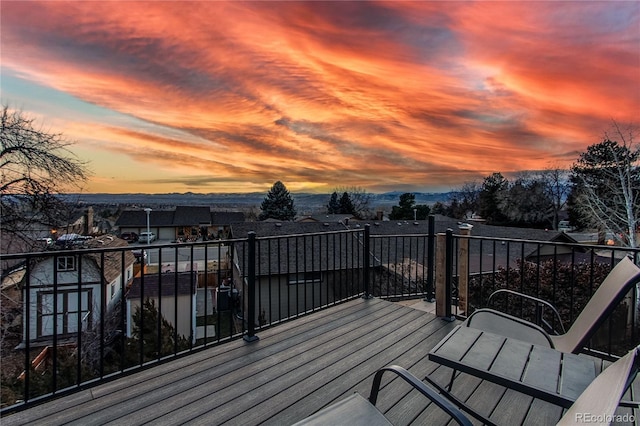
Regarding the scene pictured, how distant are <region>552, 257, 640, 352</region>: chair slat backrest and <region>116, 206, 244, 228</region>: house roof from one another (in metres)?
35.5

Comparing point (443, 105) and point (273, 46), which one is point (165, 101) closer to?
point (273, 46)

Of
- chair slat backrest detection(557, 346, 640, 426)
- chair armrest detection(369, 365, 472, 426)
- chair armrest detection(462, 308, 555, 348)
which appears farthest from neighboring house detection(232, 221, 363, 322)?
chair slat backrest detection(557, 346, 640, 426)

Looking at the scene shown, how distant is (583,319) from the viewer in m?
2.08

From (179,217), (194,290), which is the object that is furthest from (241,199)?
(194,290)

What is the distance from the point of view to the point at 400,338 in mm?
3135

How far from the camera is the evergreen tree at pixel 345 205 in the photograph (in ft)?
124

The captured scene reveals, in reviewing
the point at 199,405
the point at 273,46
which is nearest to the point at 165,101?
the point at 273,46

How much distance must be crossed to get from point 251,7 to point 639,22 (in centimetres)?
772

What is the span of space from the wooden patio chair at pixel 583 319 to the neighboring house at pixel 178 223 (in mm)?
35125

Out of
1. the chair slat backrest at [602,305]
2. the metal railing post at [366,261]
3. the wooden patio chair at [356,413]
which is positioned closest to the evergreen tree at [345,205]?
the metal railing post at [366,261]

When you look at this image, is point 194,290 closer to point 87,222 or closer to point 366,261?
point 87,222

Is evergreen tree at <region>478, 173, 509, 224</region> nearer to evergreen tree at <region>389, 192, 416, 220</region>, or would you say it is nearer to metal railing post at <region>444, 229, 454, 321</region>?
evergreen tree at <region>389, 192, 416, 220</region>

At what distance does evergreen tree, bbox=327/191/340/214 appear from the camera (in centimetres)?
3860

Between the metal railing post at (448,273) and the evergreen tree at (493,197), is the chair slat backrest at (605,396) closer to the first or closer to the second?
the metal railing post at (448,273)
